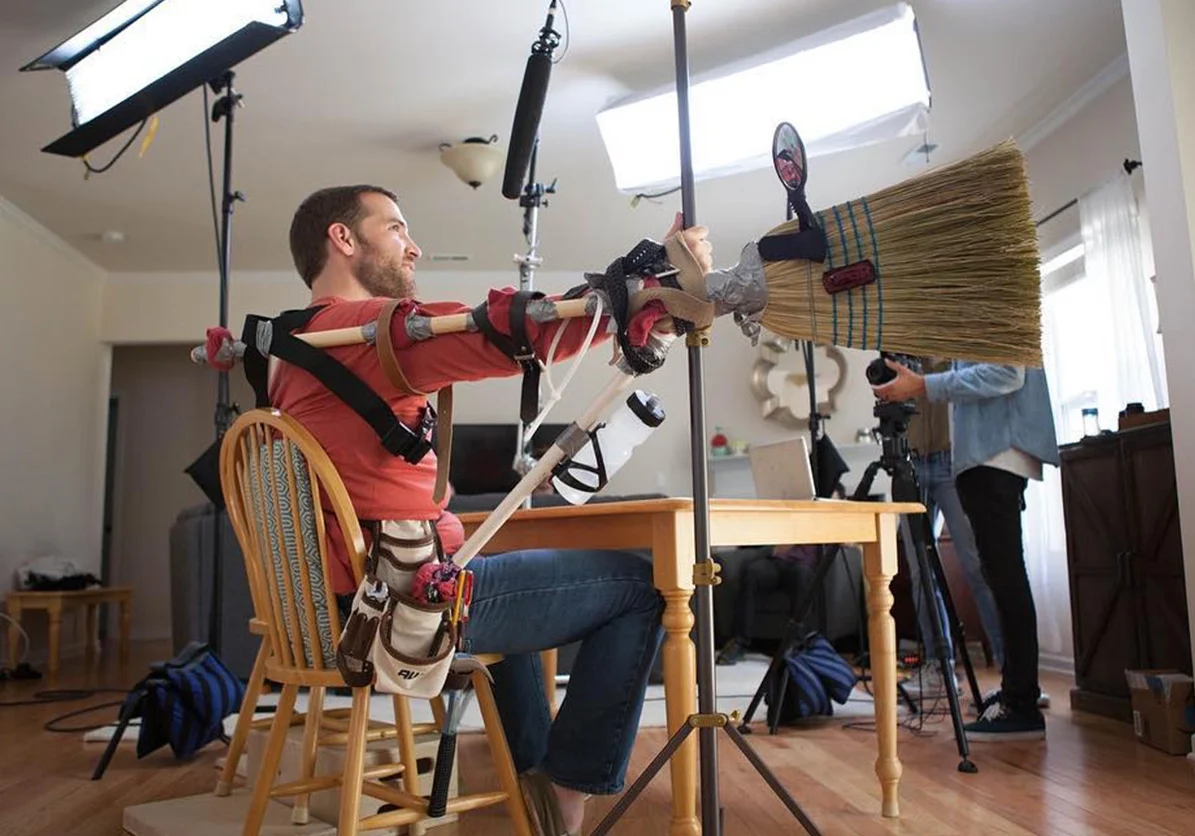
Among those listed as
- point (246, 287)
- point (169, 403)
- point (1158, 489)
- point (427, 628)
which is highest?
point (246, 287)

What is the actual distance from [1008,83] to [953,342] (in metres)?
3.41

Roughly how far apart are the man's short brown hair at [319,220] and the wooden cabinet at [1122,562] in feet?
7.92

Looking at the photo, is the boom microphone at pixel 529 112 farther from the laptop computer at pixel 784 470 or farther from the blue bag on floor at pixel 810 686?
the blue bag on floor at pixel 810 686

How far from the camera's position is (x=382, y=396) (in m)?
1.32

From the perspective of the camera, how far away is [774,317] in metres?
1.19

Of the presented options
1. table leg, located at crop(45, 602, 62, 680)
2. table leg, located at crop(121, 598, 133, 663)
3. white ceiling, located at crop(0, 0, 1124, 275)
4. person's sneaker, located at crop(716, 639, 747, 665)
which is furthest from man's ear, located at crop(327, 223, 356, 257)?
table leg, located at crop(121, 598, 133, 663)

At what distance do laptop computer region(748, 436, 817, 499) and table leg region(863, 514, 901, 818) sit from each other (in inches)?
7.1

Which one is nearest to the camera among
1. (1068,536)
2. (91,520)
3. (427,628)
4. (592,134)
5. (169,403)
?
(427,628)

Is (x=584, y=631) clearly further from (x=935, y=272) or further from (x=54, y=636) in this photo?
(x=54, y=636)

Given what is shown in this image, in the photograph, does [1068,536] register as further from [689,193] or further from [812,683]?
[689,193]

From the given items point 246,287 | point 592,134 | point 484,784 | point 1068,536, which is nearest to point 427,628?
point 484,784

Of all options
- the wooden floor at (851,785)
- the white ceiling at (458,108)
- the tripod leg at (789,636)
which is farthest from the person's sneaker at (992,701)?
the white ceiling at (458,108)

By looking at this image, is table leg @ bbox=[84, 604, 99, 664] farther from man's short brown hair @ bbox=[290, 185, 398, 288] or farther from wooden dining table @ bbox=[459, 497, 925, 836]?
man's short brown hair @ bbox=[290, 185, 398, 288]

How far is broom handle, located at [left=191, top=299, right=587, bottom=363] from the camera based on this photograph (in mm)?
1156
